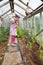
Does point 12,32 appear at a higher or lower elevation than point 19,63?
higher

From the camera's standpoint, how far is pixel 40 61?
16.2 feet

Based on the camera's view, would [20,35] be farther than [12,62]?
Yes

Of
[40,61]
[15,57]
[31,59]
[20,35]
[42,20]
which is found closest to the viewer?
[40,61]

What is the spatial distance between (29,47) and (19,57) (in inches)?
20.5

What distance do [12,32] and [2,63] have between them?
3.44 meters

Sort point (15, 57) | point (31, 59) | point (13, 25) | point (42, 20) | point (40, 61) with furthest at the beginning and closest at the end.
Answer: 1. point (13, 25)
2. point (42, 20)
3. point (15, 57)
4. point (31, 59)
5. point (40, 61)

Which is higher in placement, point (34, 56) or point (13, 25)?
point (13, 25)

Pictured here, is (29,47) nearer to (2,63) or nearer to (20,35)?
(2,63)

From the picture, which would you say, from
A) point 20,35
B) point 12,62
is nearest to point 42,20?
point 12,62

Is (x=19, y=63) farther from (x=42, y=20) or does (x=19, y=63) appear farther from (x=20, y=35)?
(x=20, y=35)

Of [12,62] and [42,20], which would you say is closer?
[12,62]

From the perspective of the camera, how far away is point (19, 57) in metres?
A: 6.49

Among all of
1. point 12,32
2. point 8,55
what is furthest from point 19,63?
point 12,32

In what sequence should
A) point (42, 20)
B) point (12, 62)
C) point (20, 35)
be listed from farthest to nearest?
point (20, 35) < point (42, 20) < point (12, 62)
